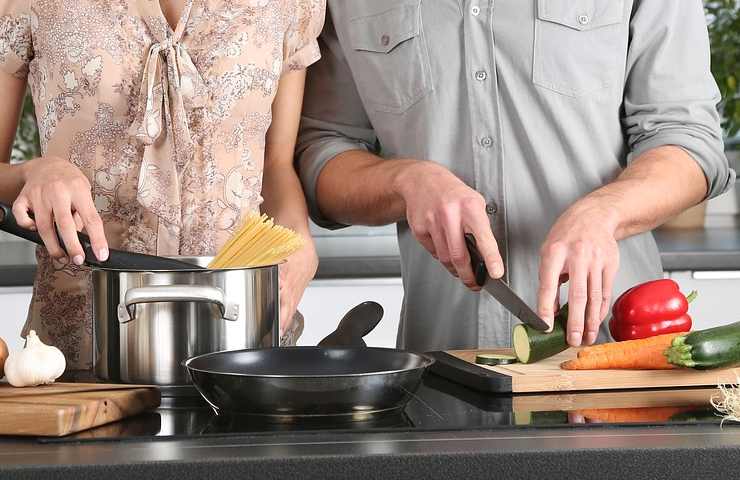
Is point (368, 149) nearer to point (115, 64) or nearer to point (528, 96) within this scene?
point (528, 96)

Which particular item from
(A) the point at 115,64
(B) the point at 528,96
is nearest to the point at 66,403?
(A) the point at 115,64

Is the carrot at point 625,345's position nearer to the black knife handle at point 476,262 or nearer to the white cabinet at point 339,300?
the black knife handle at point 476,262

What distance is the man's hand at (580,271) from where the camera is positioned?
48.7 inches

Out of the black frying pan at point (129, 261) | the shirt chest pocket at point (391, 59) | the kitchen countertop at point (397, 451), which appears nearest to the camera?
the kitchen countertop at point (397, 451)

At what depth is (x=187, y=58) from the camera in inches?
55.5

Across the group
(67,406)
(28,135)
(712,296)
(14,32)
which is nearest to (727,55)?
(712,296)

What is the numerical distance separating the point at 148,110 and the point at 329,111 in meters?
0.41

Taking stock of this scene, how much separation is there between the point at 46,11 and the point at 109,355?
1.75 feet

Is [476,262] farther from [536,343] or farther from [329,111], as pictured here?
[329,111]

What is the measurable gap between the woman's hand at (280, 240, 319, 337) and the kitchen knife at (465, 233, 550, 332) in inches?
10.2

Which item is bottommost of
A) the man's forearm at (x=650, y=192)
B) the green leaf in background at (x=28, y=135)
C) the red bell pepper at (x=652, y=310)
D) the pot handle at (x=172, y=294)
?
the red bell pepper at (x=652, y=310)

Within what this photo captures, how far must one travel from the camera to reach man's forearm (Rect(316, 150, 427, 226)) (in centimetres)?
150

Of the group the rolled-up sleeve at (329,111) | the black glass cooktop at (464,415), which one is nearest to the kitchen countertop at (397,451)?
the black glass cooktop at (464,415)

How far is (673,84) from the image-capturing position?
1.57 meters
